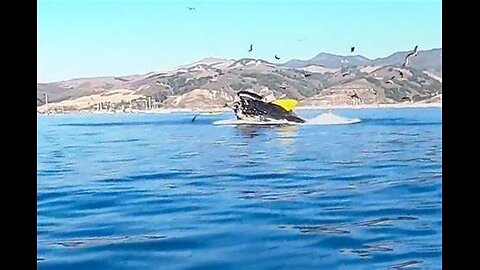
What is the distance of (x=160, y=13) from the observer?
4.62ft

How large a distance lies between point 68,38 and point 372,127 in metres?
0.80

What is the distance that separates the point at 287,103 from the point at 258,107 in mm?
78

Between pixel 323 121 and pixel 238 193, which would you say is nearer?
pixel 238 193

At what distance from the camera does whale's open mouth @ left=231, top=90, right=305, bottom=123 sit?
1.52 meters

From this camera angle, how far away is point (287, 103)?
153 cm

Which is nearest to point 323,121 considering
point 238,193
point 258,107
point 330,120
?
point 330,120

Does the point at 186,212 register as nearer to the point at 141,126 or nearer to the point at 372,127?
the point at 141,126

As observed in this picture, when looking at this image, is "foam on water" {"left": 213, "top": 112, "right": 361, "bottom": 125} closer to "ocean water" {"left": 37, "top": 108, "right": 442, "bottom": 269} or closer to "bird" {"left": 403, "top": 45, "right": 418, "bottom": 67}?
"ocean water" {"left": 37, "top": 108, "right": 442, "bottom": 269}

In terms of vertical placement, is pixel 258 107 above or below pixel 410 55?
below

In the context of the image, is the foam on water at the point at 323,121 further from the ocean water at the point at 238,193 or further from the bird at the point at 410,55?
the bird at the point at 410,55

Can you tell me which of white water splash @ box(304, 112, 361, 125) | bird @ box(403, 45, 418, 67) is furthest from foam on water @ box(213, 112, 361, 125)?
bird @ box(403, 45, 418, 67)

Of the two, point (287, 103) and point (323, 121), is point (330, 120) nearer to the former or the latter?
point (323, 121)
